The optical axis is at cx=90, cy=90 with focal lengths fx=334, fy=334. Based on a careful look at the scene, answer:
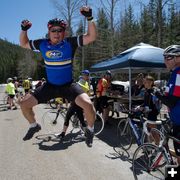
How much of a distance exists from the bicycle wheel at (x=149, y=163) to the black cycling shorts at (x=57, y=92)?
1574mm

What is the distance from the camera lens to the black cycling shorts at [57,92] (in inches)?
197

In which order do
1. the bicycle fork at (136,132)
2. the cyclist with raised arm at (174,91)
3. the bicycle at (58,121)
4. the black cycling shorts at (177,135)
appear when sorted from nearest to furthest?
the cyclist with raised arm at (174,91)
the black cycling shorts at (177,135)
the bicycle fork at (136,132)
the bicycle at (58,121)

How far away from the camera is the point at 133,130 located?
7.33 metres

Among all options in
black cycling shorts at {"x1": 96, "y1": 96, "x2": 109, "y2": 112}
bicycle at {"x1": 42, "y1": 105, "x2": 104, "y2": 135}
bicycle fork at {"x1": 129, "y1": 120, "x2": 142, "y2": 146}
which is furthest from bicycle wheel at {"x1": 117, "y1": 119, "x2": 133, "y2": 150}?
black cycling shorts at {"x1": 96, "y1": 96, "x2": 109, "y2": 112}

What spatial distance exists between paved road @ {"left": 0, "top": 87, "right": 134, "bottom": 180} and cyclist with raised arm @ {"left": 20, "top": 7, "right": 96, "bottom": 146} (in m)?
1.29

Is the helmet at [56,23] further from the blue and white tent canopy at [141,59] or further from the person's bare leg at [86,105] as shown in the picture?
the blue and white tent canopy at [141,59]

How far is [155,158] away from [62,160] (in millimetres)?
2479

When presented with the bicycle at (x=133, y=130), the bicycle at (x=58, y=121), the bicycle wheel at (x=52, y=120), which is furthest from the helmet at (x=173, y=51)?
the bicycle wheel at (x=52, y=120)

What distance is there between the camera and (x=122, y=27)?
180ft

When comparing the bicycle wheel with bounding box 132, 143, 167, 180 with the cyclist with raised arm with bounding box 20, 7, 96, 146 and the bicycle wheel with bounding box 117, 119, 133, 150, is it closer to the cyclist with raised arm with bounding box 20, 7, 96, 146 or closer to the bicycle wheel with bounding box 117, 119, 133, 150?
the cyclist with raised arm with bounding box 20, 7, 96, 146

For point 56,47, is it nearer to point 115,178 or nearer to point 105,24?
point 115,178

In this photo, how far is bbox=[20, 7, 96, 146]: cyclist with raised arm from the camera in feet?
16.3

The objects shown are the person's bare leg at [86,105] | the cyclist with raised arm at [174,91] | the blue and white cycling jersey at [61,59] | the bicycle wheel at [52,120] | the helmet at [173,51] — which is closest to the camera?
the cyclist with raised arm at [174,91]

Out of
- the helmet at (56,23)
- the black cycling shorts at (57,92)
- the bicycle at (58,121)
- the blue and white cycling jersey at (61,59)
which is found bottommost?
the bicycle at (58,121)
